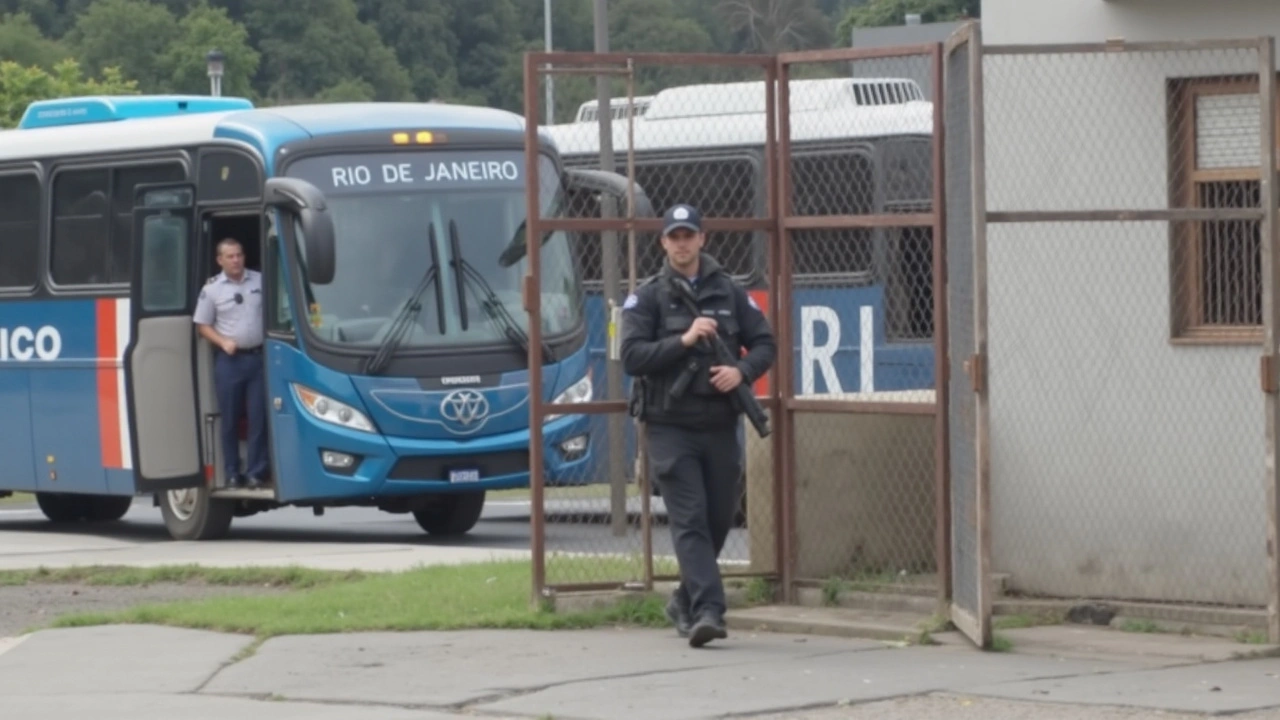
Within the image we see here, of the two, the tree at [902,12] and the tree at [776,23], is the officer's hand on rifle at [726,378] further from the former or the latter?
the tree at [776,23]

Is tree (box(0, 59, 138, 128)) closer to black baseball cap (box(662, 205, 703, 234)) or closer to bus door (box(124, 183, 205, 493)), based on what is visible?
bus door (box(124, 183, 205, 493))

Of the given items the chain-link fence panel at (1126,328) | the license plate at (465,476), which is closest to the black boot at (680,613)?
the chain-link fence panel at (1126,328)

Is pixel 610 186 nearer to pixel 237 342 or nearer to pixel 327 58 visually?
pixel 237 342

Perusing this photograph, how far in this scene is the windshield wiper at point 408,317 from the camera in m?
17.5

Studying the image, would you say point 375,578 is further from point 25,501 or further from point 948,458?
point 25,501

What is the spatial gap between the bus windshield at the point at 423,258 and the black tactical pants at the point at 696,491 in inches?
262

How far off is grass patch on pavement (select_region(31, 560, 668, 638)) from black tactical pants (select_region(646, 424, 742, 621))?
2.54ft

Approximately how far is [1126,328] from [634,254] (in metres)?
2.24

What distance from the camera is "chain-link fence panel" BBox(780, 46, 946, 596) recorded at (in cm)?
1202

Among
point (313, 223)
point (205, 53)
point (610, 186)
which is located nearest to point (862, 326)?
point (610, 186)

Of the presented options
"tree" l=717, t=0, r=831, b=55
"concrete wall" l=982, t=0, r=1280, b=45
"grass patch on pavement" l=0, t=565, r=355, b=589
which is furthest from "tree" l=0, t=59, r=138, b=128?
"concrete wall" l=982, t=0, r=1280, b=45

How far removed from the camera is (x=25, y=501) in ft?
84.7

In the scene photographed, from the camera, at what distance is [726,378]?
1102 centimetres

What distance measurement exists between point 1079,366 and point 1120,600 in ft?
3.50
